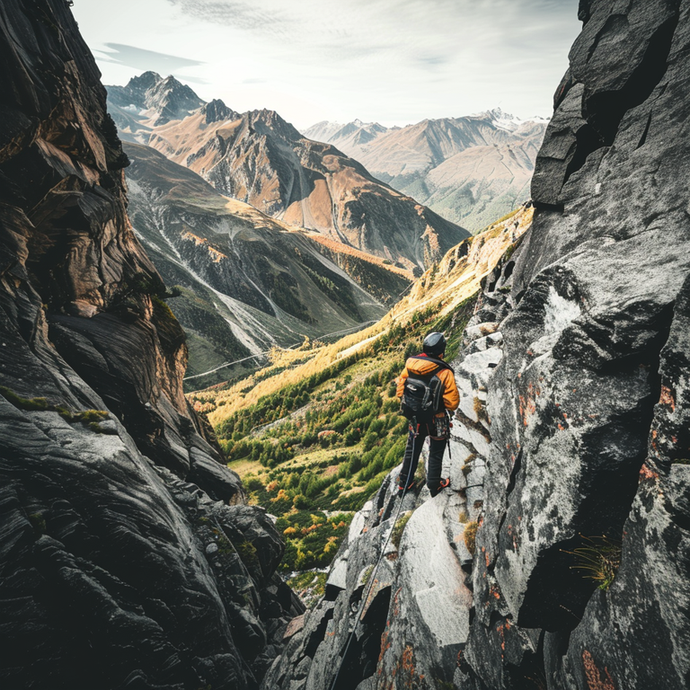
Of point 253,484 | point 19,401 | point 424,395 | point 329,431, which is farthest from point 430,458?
point 253,484

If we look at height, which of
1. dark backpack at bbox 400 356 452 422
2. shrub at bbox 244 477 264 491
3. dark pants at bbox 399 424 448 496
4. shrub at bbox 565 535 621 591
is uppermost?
dark backpack at bbox 400 356 452 422

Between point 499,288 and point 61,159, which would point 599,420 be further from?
point 61,159

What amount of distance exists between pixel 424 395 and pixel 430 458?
4.57 ft

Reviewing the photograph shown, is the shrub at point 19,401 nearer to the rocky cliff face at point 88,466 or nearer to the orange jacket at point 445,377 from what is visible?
the rocky cliff face at point 88,466

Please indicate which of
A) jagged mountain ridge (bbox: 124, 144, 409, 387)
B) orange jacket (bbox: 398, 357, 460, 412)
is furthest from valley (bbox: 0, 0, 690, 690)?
jagged mountain ridge (bbox: 124, 144, 409, 387)

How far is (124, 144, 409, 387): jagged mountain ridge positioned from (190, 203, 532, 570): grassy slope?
38.0 meters

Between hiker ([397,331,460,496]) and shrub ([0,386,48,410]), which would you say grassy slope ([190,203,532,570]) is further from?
shrub ([0,386,48,410])

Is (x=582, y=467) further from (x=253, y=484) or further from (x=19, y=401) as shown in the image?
(x=253, y=484)

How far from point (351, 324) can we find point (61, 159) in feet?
320

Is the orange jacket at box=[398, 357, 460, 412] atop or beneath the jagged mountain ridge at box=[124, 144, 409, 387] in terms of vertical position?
beneath

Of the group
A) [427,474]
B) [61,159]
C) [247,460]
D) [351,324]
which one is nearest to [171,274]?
[351,324]

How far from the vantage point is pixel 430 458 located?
6906mm

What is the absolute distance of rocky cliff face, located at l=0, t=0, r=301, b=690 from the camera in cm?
488

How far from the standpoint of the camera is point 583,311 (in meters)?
3.99
